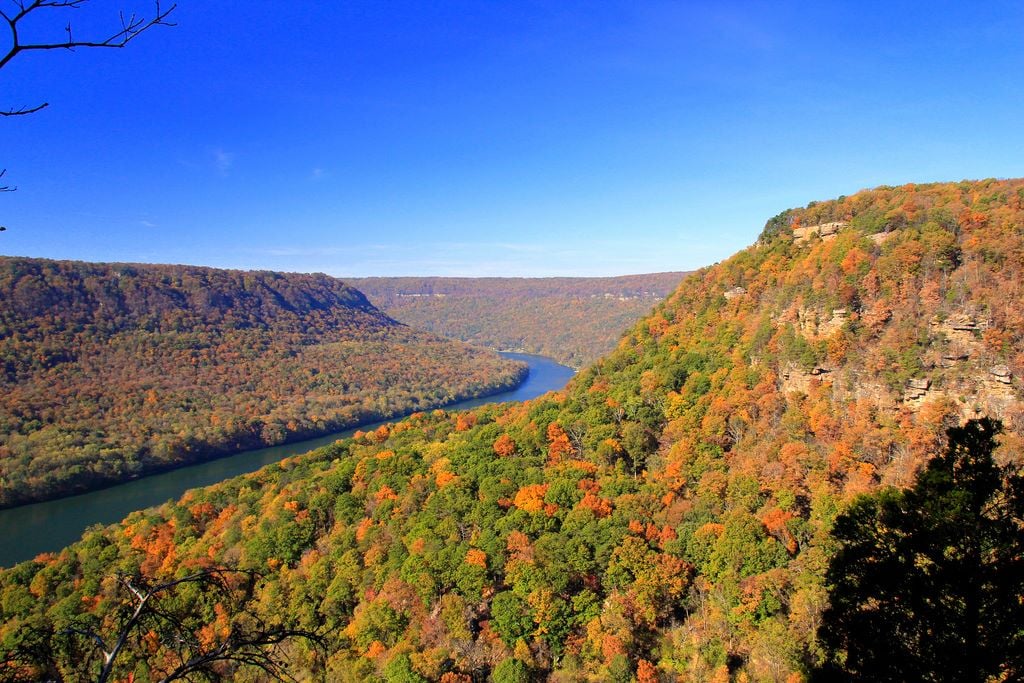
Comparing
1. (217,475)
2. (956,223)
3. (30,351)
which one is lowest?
(217,475)

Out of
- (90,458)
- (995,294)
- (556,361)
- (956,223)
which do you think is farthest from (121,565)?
(556,361)

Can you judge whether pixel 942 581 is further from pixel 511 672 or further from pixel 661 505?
pixel 661 505

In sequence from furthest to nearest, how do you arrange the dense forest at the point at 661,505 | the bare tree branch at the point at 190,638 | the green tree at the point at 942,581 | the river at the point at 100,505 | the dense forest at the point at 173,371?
the dense forest at the point at 173,371 → the river at the point at 100,505 → the dense forest at the point at 661,505 → the green tree at the point at 942,581 → the bare tree branch at the point at 190,638

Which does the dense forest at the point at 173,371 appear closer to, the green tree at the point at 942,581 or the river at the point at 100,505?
→ the river at the point at 100,505

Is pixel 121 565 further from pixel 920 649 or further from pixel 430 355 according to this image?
pixel 430 355

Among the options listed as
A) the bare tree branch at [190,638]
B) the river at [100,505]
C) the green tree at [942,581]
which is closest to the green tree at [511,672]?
the green tree at [942,581]
